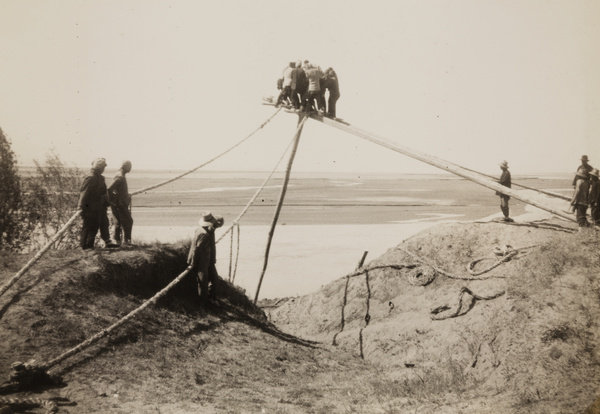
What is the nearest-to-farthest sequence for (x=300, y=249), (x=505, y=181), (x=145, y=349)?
1. (x=145, y=349)
2. (x=505, y=181)
3. (x=300, y=249)

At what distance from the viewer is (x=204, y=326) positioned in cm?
904

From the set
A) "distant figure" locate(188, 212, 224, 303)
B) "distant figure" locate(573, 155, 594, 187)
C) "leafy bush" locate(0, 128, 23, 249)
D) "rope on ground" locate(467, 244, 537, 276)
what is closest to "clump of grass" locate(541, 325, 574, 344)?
"rope on ground" locate(467, 244, 537, 276)

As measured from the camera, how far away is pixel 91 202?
946 centimetres

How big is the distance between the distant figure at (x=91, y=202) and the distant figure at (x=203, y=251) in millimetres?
2063

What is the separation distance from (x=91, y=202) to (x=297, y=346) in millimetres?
5216

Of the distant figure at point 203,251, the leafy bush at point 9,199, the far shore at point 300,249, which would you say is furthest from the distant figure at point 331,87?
the leafy bush at point 9,199

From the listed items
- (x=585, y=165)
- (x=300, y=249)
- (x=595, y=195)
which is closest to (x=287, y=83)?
(x=585, y=165)

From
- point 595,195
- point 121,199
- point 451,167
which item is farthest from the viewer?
point 595,195

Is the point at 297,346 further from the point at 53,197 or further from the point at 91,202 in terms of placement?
the point at 53,197

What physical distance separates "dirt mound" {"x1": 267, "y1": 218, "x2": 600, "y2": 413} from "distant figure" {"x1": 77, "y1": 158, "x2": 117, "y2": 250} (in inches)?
261

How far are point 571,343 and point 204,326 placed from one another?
6170 millimetres

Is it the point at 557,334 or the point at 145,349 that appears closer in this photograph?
the point at 557,334

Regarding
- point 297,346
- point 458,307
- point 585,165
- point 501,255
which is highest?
point 585,165

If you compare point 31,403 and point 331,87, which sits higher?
point 331,87
